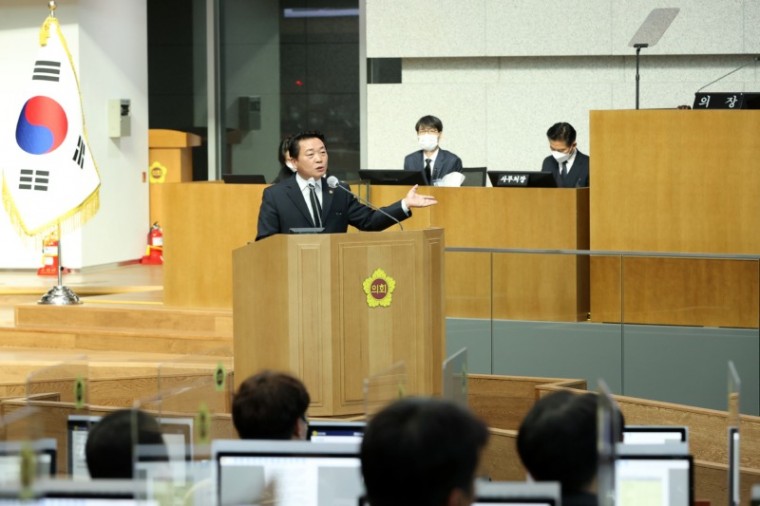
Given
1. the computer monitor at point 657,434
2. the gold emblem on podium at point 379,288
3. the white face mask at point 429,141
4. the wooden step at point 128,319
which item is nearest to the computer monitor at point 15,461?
the computer monitor at point 657,434

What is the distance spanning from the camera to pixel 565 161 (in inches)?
346

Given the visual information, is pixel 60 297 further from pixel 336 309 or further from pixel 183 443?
pixel 183 443

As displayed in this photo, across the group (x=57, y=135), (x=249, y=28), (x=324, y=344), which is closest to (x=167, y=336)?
(x=57, y=135)

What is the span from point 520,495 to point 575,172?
6665 millimetres

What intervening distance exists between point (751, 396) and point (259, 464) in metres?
4.75

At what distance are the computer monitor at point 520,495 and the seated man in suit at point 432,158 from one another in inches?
269

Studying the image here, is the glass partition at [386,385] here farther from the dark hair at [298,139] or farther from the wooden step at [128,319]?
the wooden step at [128,319]

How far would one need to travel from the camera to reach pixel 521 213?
803cm

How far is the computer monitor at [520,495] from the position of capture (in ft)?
7.02

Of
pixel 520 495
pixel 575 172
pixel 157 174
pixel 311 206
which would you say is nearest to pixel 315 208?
pixel 311 206

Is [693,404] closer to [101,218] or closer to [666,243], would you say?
[666,243]

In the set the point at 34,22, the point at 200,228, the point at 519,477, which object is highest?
the point at 34,22

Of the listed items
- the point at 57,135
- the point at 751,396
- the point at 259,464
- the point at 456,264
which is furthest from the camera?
the point at 57,135

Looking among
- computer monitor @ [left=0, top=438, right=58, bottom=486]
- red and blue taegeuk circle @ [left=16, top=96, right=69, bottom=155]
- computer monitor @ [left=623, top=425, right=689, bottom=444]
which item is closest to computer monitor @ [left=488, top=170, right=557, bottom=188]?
red and blue taegeuk circle @ [left=16, top=96, right=69, bottom=155]
